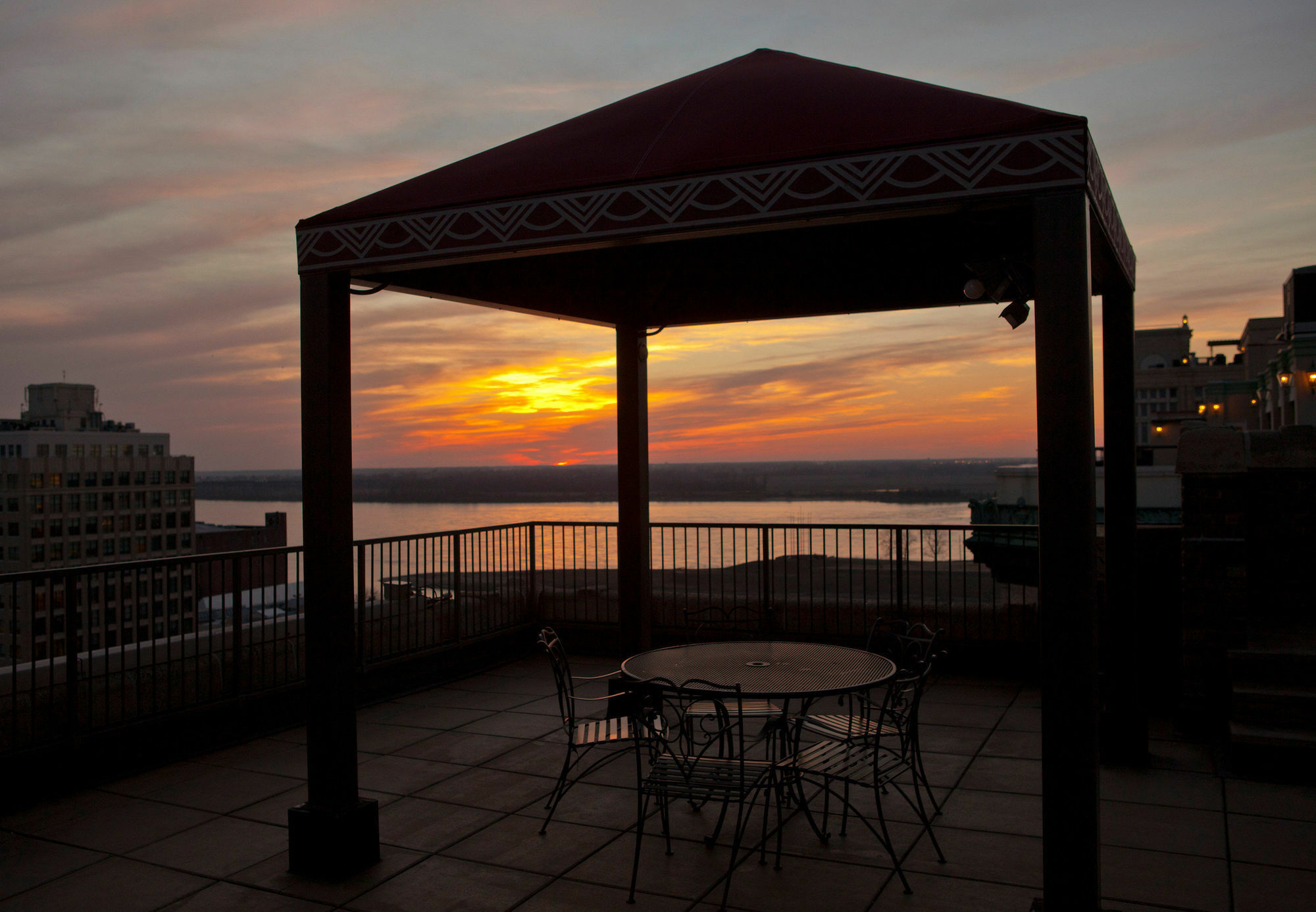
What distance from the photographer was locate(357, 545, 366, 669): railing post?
660 centimetres

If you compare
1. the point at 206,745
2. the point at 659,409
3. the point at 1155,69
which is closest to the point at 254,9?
the point at 206,745

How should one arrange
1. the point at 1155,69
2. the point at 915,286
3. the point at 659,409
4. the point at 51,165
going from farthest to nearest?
the point at 659,409, the point at 51,165, the point at 1155,69, the point at 915,286

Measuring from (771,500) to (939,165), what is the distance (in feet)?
212

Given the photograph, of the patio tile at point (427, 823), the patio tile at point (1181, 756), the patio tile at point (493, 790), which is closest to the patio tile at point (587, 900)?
the patio tile at point (427, 823)

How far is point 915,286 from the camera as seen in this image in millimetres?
5699

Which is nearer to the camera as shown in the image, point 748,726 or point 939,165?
point 939,165

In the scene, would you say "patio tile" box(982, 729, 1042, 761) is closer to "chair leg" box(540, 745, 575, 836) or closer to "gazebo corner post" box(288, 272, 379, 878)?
"chair leg" box(540, 745, 575, 836)

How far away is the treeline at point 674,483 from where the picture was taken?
71312mm

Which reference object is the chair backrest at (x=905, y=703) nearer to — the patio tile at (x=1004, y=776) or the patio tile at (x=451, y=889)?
the patio tile at (x=1004, y=776)

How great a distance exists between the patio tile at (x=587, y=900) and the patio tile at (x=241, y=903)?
829mm

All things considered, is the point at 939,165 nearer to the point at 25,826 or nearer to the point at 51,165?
the point at 25,826

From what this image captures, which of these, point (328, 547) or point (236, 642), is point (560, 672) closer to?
point (328, 547)

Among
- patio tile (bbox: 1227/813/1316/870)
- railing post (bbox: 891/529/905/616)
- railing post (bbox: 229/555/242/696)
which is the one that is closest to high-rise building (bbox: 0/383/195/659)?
railing post (bbox: 229/555/242/696)

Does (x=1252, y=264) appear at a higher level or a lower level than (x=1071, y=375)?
higher
